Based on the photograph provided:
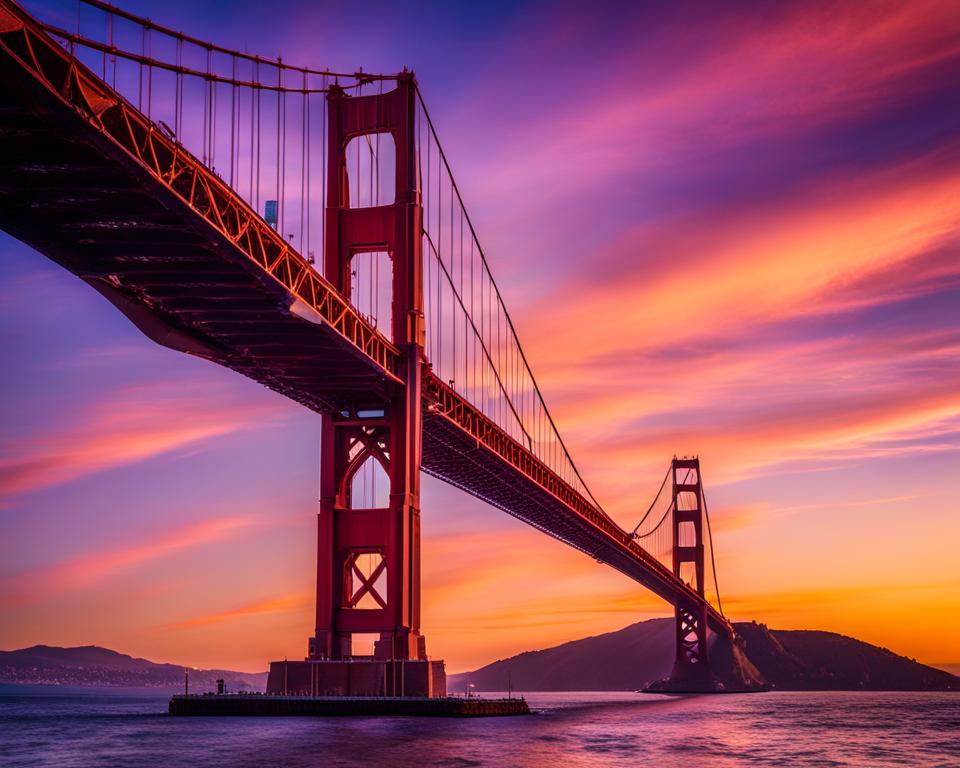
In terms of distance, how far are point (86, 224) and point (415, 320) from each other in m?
20.0

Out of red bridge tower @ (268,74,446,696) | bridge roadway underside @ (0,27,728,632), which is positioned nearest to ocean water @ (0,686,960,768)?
red bridge tower @ (268,74,446,696)

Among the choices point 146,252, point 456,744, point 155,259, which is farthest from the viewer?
point 456,744

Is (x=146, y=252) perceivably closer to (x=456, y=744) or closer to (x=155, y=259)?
(x=155, y=259)

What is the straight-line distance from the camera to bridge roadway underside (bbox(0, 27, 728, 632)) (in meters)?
25.8

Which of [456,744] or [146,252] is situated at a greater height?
[146,252]

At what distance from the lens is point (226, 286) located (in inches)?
1388

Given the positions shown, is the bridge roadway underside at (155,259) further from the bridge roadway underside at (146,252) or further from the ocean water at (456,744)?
the ocean water at (456,744)

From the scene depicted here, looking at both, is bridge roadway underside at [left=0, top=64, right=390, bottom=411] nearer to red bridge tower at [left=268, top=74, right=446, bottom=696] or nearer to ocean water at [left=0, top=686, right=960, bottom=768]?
red bridge tower at [left=268, top=74, right=446, bottom=696]

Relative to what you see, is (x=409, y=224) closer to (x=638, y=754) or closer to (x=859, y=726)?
(x=638, y=754)

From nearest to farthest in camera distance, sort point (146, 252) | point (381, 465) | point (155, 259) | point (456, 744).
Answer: point (146, 252)
point (155, 259)
point (456, 744)
point (381, 465)

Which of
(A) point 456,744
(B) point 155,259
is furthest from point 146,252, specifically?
(A) point 456,744

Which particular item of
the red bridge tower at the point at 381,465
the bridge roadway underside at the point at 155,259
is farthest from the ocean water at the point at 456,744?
the bridge roadway underside at the point at 155,259

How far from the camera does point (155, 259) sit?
33344 millimetres

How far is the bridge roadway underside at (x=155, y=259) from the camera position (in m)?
25.8
